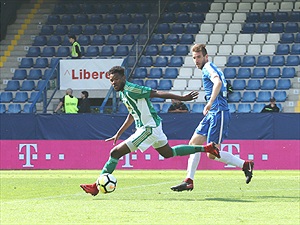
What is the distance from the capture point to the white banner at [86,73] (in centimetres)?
2994

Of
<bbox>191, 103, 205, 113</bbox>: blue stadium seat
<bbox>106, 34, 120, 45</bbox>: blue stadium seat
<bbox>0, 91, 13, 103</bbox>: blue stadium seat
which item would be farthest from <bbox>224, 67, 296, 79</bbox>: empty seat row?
<bbox>0, 91, 13, 103</bbox>: blue stadium seat

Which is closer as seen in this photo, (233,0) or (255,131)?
(255,131)

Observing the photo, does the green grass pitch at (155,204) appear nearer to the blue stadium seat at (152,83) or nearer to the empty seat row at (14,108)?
the blue stadium seat at (152,83)

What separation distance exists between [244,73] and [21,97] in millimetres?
7997

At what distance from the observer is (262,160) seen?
24.7 metres

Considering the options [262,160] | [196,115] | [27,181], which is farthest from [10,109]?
[27,181]

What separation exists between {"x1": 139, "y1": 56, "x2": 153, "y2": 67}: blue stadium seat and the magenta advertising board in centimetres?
680

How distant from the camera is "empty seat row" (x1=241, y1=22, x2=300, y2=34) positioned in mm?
32156

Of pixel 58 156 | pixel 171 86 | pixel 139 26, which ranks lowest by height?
pixel 58 156

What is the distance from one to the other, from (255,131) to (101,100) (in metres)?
7.37

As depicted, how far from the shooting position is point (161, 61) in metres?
32.0

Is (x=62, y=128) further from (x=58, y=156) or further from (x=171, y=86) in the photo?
(x=171, y=86)

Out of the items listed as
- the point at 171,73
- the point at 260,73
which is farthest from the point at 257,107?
the point at 171,73

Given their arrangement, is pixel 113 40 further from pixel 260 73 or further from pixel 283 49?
pixel 283 49
